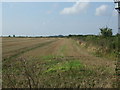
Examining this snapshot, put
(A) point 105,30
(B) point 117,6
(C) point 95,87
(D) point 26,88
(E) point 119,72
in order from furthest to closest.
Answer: (A) point 105,30 → (B) point 117,6 → (E) point 119,72 → (C) point 95,87 → (D) point 26,88

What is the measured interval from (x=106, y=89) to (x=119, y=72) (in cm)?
304

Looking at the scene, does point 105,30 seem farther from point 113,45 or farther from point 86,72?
point 86,72

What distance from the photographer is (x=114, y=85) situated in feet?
24.5

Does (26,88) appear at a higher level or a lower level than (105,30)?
lower

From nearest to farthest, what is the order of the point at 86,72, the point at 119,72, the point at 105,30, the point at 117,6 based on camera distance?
the point at 119,72
the point at 86,72
the point at 117,6
the point at 105,30

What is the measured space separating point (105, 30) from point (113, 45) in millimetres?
29093

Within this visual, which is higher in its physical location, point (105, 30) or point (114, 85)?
point (105, 30)

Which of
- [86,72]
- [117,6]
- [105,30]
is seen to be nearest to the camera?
[86,72]

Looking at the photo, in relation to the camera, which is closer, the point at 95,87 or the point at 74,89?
the point at 74,89

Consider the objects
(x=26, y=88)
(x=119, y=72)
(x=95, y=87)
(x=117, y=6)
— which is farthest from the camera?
(x=117, y=6)

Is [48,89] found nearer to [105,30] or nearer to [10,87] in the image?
[10,87]

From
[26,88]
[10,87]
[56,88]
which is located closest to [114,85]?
Answer: [56,88]

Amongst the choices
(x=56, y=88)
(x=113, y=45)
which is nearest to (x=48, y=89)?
(x=56, y=88)

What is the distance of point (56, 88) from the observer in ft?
22.9
